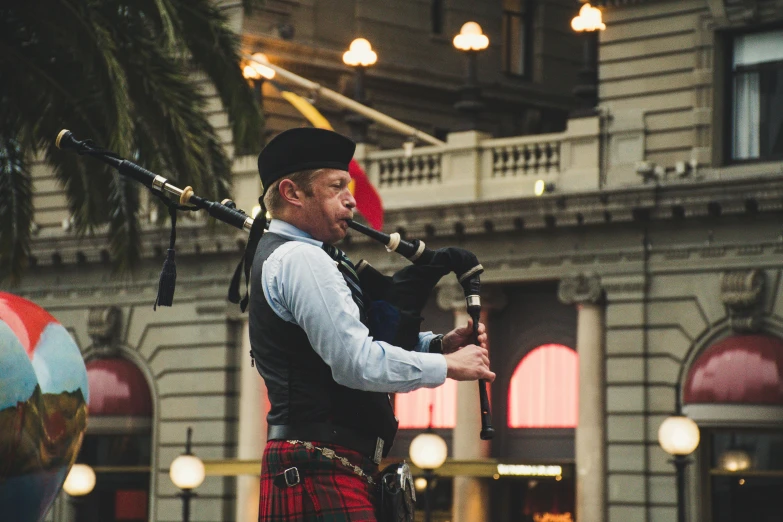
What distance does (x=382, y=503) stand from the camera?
5.91 m

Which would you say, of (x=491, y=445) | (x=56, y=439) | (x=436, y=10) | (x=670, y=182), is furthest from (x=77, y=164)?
(x=436, y=10)

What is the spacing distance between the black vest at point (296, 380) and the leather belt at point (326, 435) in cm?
2

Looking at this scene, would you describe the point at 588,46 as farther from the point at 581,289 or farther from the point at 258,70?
the point at 258,70

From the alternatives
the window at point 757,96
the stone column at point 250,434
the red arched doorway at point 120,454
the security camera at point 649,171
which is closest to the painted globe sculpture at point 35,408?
the security camera at point 649,171

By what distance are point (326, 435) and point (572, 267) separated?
853 inches

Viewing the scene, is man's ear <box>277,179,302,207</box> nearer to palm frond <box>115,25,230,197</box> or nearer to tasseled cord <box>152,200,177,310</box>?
tasseled cord <box>152,200,177,310</box>

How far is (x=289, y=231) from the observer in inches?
235

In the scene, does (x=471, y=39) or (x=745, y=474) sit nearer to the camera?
(x=745, y=474)

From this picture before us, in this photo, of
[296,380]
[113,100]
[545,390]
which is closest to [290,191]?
[296,380]

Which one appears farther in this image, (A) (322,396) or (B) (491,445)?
(B) (491,445)

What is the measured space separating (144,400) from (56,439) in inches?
926

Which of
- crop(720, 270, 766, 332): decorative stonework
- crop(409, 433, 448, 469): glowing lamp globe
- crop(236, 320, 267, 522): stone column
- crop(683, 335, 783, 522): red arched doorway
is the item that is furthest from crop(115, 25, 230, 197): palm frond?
crop(236, 320, 267, 522): stone column

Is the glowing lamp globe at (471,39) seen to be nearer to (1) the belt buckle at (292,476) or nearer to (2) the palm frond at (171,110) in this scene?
(2) the palm frond at (171,110)

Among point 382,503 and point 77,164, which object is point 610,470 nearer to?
point 77,164
